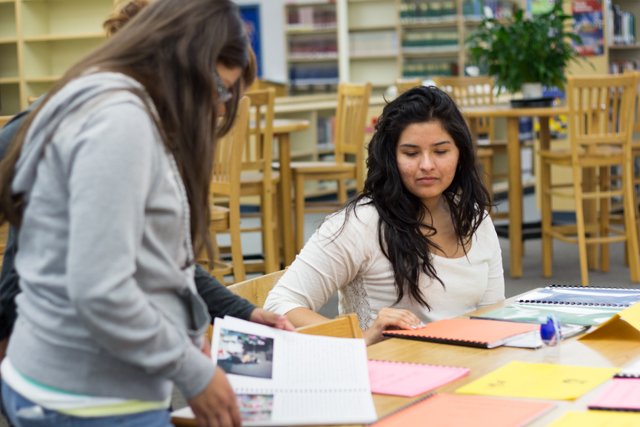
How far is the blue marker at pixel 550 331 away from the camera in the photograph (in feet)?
5.62

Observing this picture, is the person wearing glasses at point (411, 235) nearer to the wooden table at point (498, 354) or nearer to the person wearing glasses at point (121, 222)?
the wooden table at point (498, 354)

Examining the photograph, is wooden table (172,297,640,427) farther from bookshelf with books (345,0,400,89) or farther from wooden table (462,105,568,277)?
bookshelf with books (345,0,400,89)

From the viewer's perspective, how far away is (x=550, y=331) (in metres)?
1.72

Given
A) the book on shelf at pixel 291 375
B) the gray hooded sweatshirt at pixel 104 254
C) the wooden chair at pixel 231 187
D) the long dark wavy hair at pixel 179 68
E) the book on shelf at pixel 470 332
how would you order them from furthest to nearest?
1. the wooden chair at pixel 231 187
2. the book on shelf at pixel 470 332
3. the book on shelf at pixel 291 375
4. the long dark wavy hair at pixel 179 68
5. the gray hooded sweatshirt at pixel 104 254

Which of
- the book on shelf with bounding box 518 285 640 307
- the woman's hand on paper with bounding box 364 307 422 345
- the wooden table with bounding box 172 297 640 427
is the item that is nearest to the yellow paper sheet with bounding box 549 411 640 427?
the wooden table with bounding box 172 297 640 427

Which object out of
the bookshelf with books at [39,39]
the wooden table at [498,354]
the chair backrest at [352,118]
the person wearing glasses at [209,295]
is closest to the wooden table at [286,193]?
the chair backrest at [352,118]

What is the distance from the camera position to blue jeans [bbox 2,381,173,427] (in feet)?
3.67

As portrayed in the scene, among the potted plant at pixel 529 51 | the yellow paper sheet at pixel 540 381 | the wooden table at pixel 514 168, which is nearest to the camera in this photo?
the yellow paper sheet at pixel 540 381

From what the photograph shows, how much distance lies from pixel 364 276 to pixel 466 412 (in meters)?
0.87

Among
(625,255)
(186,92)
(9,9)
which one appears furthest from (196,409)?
(9,9)

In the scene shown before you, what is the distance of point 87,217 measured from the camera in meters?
1.04

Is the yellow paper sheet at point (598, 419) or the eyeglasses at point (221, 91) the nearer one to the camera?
the eyeglasses at point (221, 91)

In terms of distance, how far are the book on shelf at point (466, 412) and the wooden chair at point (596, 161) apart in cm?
387

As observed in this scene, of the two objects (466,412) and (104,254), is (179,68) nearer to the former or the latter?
(104,254)
